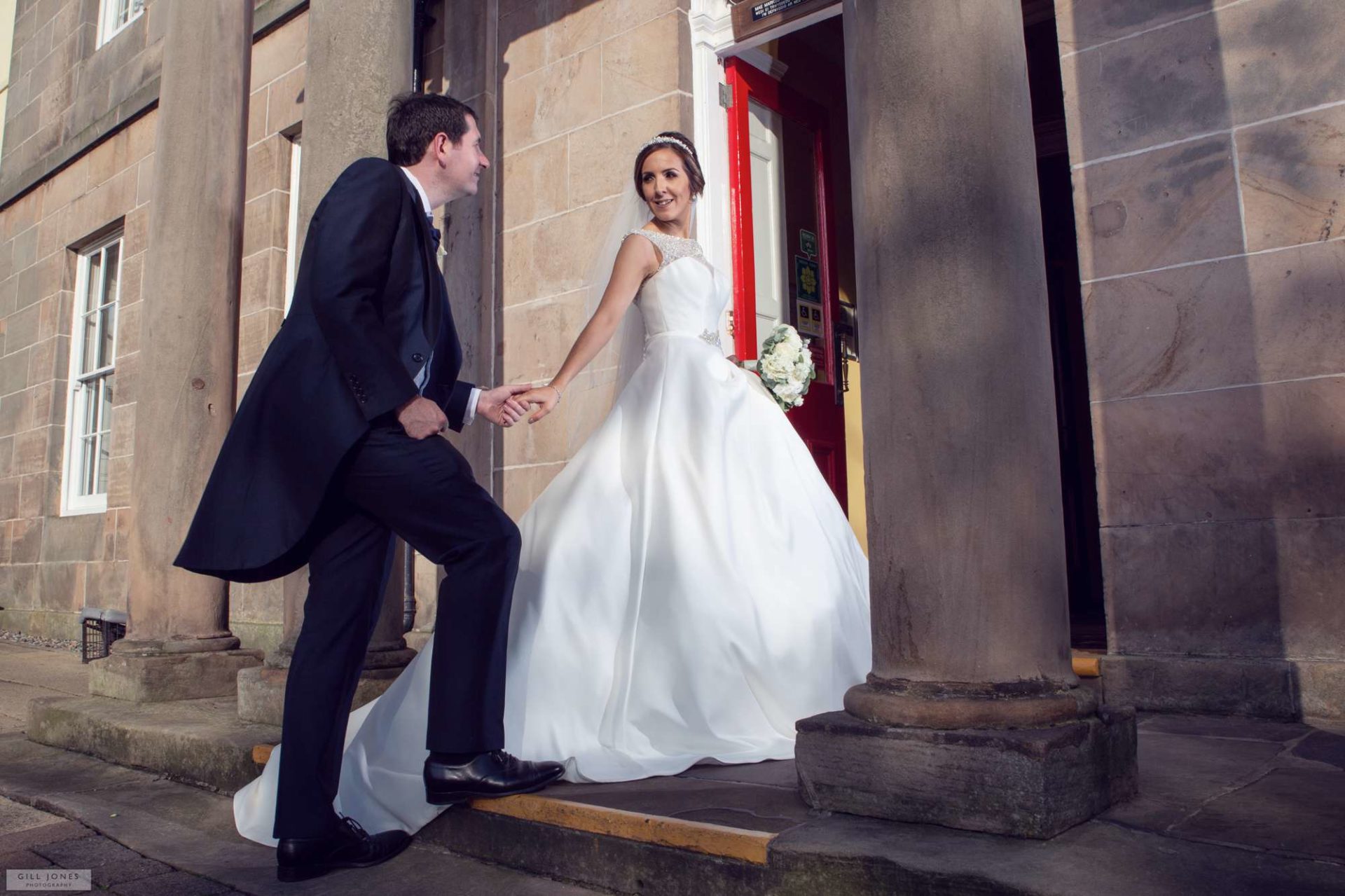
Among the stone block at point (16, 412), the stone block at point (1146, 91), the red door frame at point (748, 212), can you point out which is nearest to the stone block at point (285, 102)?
the red door frame at point (748, 212)

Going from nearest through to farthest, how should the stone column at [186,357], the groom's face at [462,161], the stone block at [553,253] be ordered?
the groom's face at [462,161] < the stone column at [186,357] < the stone block at [553,253]

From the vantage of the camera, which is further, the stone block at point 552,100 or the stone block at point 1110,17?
the stone block at point 552,100

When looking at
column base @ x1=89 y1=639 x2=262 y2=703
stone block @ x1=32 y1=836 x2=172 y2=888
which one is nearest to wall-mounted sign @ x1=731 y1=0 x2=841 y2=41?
column base @ x1=89 y1=639 x2=262 y2=703

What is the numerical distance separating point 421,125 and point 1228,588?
10.3 feet

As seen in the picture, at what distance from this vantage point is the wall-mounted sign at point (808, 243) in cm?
657

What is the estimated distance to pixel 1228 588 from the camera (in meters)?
3.68

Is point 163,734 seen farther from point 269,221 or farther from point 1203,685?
point 269,221

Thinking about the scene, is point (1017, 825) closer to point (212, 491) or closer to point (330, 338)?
point (330, 338)

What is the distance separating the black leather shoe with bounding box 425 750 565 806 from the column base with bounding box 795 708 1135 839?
747mm

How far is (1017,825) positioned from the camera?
208 centimetres

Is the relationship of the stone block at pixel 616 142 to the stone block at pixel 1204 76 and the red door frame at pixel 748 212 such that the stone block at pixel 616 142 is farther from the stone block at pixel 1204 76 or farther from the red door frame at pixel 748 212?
the stone block at pixel 1204 76

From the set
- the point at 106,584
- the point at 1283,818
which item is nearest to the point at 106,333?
the point at 106,584

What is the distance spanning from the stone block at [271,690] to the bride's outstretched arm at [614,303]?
1327 millimetres

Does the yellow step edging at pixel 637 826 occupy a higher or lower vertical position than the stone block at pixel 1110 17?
lower
